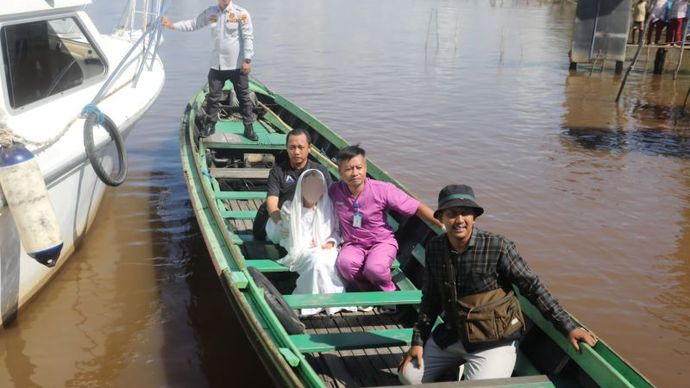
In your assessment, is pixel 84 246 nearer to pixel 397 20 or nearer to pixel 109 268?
pixel 109 268

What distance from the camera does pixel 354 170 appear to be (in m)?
4.41

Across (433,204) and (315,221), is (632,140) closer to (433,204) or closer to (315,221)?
(433,204)

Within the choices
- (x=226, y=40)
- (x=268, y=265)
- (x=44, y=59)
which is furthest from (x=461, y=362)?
(x=226, y=40)

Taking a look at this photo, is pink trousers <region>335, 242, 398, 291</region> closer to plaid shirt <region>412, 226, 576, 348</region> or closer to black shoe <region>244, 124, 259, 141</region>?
plaid shirt <region>412, 226, 576, 348</region>

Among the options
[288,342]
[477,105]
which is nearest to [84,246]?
[288,342]

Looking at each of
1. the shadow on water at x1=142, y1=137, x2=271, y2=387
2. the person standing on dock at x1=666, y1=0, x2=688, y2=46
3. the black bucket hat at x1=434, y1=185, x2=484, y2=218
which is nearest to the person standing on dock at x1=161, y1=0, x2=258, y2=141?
the shadow on water at x1=142, y1=137, x2=271, y2=387

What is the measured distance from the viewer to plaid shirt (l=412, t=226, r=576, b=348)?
3328 mm

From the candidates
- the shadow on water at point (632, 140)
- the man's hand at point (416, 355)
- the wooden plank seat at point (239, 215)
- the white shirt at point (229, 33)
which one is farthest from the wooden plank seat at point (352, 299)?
the shadow on water at point (632, 140)

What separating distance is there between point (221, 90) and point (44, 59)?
2.43m

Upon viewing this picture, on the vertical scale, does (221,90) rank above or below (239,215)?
above

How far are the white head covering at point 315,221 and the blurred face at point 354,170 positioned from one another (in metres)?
0.29

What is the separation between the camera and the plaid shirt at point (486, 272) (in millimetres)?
3328

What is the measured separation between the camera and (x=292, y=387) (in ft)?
11.1

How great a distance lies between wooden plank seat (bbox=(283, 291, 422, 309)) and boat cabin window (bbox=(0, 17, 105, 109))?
287 centimetres
